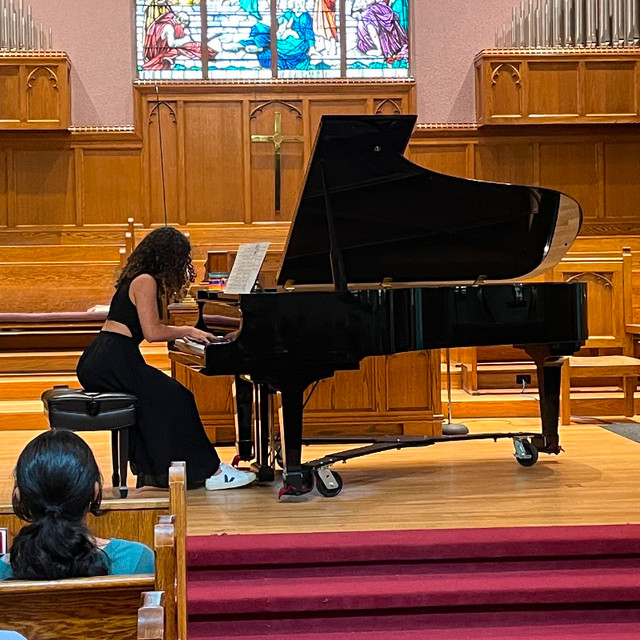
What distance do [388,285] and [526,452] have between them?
3.66ft

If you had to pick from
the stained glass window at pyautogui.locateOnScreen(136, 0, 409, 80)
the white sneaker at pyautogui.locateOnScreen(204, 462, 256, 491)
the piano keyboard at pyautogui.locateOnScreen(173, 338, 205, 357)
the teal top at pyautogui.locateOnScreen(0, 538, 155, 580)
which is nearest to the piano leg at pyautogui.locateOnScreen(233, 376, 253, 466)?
the white sneaker at pyautogui.locateOnScreen(204, 462, 256, 491)

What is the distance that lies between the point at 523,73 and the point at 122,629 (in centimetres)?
837

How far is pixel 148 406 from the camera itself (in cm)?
468

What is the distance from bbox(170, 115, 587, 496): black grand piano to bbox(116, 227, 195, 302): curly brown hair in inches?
10.9

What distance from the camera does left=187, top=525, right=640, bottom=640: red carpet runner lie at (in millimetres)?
3602

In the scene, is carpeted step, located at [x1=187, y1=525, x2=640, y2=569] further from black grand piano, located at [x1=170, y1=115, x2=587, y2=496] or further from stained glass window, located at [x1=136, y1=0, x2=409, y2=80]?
stained glass window, located at [x1=136, y1=0, x2=409, y2=80]

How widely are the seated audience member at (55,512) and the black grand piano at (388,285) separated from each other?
2.33 metres

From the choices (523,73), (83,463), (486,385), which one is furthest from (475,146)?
(83,463)

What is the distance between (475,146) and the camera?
9.80 metres

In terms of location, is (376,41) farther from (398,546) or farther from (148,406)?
(398,546)

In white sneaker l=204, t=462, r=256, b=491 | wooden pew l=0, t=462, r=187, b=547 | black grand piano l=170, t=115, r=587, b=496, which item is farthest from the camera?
white sneaker l=204, t=462, r=256, b=491

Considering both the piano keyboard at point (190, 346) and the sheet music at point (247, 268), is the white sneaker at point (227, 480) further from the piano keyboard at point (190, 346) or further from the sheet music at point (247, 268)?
the sheet music at point (247, 268)

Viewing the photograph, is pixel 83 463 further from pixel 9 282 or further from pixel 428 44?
pixel 428 44

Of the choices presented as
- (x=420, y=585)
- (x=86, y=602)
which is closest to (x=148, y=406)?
(x=420, y=585)
